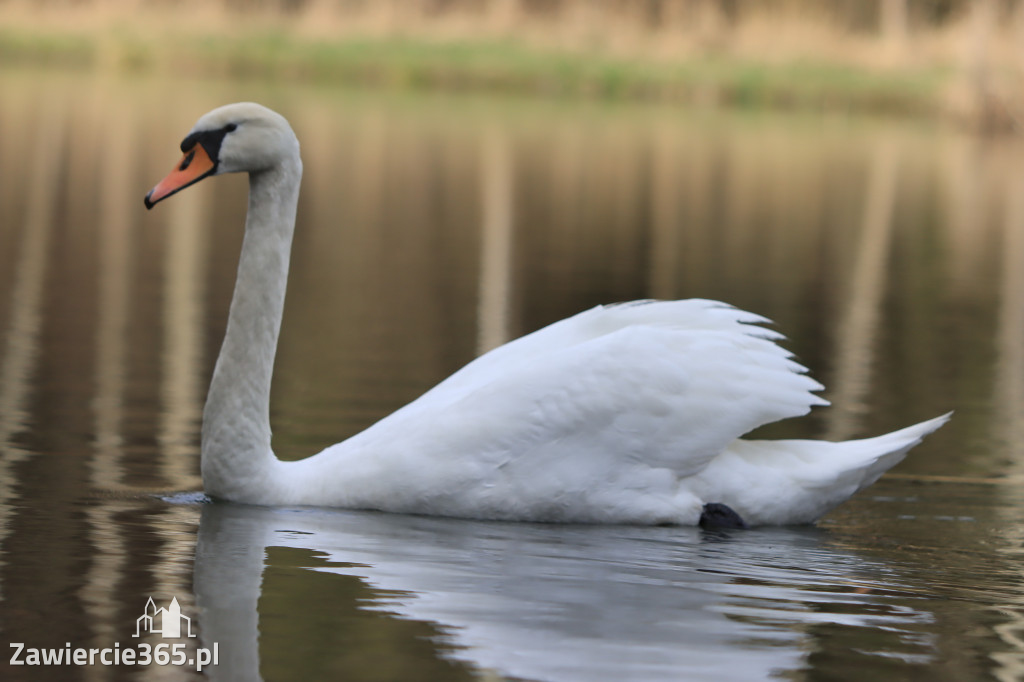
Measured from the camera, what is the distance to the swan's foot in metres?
5.32

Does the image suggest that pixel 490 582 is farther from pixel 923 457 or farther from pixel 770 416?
pixel 923 457

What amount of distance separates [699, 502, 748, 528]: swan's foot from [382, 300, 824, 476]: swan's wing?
132mm

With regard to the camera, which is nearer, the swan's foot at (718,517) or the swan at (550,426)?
the swan at (550,426)

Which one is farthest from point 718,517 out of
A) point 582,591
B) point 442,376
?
point 442,376

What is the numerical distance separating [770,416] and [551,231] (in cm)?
1050

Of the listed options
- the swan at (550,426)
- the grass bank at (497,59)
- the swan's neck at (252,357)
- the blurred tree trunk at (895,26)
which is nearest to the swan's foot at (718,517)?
the swan at (550,426)

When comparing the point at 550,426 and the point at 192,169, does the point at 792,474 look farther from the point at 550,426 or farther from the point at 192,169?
the point at 192,169

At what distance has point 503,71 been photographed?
32.1 metres

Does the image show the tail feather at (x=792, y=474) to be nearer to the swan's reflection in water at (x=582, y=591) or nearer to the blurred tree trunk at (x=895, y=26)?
the swan's reflection in water at (x=582, y=591)

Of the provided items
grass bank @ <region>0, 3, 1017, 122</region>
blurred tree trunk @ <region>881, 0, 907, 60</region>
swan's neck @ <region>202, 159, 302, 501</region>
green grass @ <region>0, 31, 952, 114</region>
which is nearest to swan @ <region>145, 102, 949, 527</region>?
swan's neck @ <region>202, 159, 302, 501</region>

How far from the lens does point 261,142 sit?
5348mm

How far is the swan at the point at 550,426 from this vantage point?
16.9ft

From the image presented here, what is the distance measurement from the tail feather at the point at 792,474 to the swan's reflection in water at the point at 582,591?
101 millimetres

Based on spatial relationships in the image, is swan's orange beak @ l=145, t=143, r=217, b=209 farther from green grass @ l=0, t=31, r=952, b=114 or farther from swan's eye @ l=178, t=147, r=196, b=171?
green grass @ l=0, t=31, r=952, b=114
